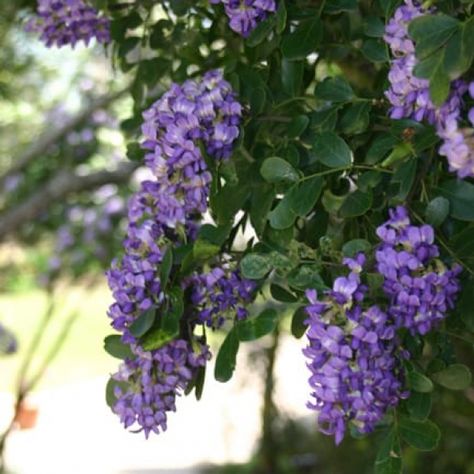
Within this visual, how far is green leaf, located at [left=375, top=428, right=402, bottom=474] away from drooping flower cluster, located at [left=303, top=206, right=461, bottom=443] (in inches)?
4.1

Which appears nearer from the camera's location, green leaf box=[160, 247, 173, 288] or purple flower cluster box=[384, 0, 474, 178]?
purple flower cluster box=[384, 0, 474, 178]

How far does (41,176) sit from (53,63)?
0.90 metres

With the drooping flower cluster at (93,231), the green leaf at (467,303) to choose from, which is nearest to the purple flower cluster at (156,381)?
the green leaf at (467,303)

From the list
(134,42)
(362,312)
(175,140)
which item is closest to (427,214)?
(362,312)

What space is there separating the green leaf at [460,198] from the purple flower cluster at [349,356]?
0.10 meters

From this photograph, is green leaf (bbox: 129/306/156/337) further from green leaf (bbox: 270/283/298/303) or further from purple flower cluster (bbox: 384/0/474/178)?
purple flower cluster (bbox: 384/0/474/178)

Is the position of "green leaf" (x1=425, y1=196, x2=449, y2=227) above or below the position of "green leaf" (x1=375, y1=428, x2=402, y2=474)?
above

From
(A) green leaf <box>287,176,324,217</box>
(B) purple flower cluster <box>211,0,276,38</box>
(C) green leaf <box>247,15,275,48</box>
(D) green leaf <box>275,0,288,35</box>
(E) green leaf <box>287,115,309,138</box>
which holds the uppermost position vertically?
(B) purple flower cluster <box>211,0,276,38</box>

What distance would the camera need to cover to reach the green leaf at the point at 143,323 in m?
0.89

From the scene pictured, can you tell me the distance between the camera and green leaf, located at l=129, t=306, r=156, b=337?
2.92 feet

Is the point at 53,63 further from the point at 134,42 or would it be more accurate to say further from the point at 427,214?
the point at 427,214

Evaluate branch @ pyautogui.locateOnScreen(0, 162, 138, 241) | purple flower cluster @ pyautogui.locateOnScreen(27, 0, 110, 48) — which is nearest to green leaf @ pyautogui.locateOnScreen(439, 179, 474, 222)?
purple flower cluster @ pyautogui.locateOnScreen(27, 0, 110, 48)

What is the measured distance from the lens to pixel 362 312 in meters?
0.80

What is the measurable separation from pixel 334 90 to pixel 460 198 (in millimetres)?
183
